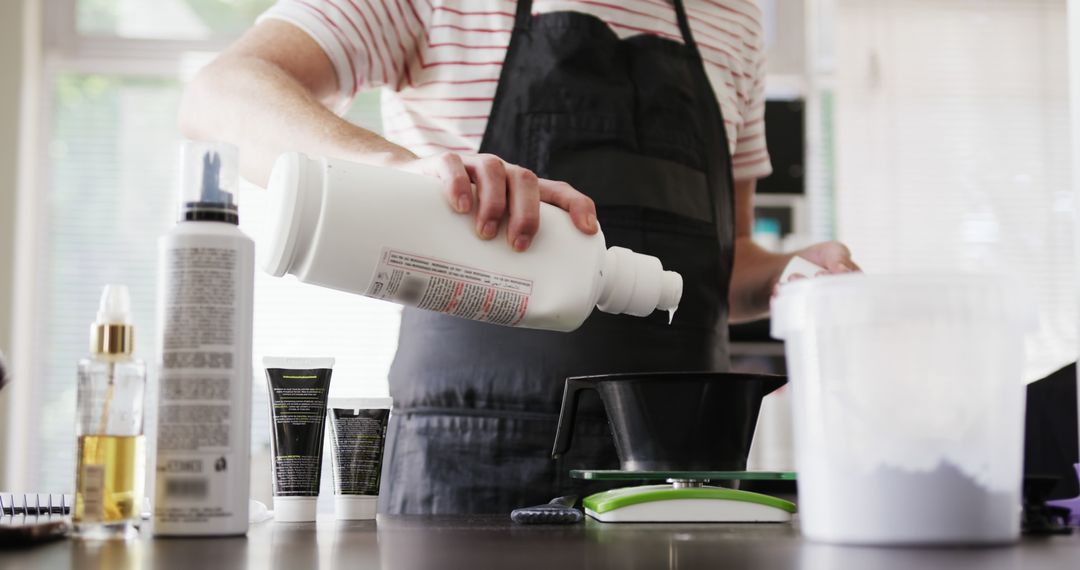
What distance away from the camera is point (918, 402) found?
484 millimetres

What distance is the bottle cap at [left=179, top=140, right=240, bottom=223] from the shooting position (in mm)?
555

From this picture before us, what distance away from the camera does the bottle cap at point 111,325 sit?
54cm

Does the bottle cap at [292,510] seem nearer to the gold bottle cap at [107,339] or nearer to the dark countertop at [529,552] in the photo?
the dark countertop at [529,552]

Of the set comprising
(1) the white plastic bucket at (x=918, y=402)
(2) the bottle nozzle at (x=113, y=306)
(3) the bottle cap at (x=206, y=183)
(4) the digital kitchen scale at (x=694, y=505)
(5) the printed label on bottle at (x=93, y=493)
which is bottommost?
(4) the digital kitchen scale at (x=694, y=505)

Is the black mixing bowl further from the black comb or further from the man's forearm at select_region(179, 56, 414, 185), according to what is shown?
the man's forearm at select_region(179, 56, 414, 185)

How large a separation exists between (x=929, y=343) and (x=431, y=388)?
648 millimetres

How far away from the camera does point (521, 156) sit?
43.3 inches

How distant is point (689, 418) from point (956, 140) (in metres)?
2.73

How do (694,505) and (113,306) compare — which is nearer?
(113,306)

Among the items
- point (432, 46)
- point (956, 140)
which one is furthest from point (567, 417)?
point (956, 140)

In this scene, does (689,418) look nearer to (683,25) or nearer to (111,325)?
(111,325)

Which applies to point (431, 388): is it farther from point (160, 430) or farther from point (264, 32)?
point (160, 430)

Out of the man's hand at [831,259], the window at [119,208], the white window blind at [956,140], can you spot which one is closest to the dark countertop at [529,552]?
the man's hand at [831,259]

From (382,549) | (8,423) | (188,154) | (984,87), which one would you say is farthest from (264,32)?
(984,87)
